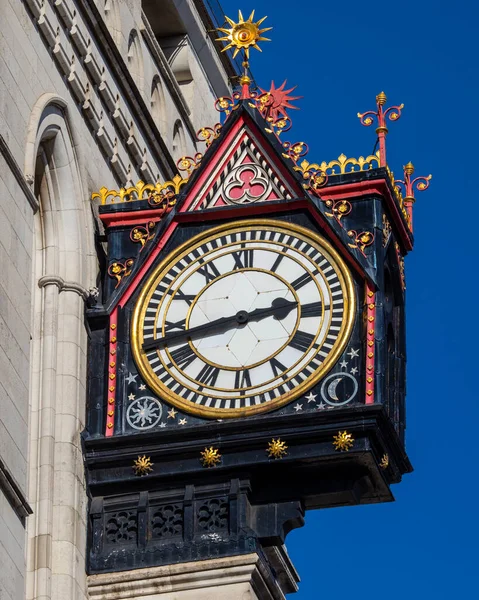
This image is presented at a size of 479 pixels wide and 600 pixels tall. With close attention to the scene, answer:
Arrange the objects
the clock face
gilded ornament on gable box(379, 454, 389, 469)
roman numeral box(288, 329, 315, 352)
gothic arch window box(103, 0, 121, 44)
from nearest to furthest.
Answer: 1. gilded ornament on gable box(379, 454, 389, 469)
2. the clock face
3. roman numeral box(288, 329, 315, 352)
4. gothic arch window box(103, 0, 121, 44)

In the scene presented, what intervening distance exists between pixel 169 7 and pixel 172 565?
9.75 m

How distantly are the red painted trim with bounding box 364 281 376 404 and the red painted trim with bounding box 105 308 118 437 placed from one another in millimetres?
2353

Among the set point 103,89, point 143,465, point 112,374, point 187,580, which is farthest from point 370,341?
point 103,89

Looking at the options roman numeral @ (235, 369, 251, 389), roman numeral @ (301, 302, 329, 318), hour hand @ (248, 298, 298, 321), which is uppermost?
hour hand @ (248, 298, 298, 321)

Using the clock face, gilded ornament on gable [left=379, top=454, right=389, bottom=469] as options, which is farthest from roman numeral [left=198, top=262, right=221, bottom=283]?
gilded ornament on gable [left=379, top=454, right=389, bottom=469]

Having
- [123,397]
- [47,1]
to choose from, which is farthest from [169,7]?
[123,397]

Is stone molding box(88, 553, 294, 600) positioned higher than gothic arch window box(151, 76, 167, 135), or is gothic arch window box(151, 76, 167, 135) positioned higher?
gothic arch window box(151, 76, 167, 135)

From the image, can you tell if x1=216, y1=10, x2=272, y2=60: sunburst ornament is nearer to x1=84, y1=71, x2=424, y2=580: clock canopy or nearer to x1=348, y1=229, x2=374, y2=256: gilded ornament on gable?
x1=84, y1=71, x2=424, y2=580: clock canopy

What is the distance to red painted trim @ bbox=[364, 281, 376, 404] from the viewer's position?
23.1 metres

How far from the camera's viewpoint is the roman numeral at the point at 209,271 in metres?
24.2

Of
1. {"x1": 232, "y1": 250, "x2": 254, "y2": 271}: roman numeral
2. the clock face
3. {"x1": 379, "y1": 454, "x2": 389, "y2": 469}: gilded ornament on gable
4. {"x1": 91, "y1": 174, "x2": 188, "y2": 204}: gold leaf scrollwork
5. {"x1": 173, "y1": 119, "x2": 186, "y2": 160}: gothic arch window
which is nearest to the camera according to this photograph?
{"x1": 379, "y1": 454, "x2": 389, "y2": 469}: gilded ornament on gable

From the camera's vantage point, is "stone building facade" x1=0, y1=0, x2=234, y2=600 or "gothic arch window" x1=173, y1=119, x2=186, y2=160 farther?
"gothic arch window" x1=173, y1=119, x2=186, y2=160

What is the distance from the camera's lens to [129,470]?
2347cm

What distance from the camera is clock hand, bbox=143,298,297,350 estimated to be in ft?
78.4
